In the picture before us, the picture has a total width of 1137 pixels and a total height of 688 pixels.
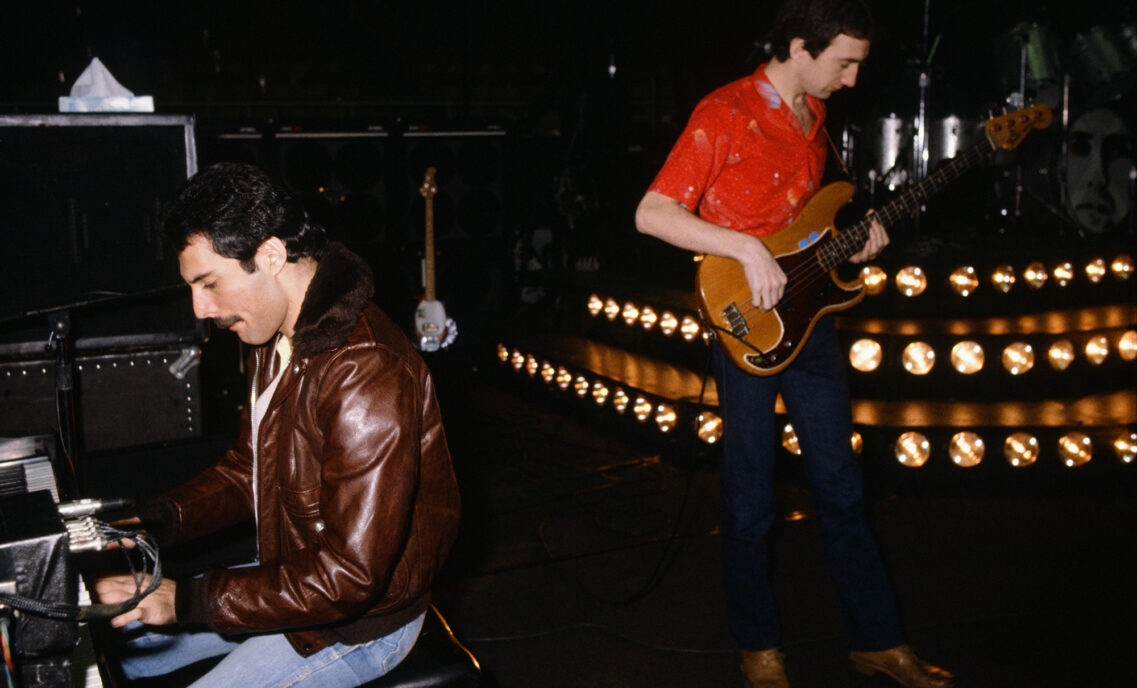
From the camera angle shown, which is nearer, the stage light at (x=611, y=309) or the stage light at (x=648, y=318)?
the stage light at (x=648, y=318)

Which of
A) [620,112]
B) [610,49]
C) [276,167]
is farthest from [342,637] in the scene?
[610,49]

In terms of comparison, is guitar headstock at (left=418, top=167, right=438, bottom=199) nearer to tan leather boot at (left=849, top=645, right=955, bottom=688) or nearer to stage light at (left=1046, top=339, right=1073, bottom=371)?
stage light at (left=1046, top=339, right=1073, bottom=371)

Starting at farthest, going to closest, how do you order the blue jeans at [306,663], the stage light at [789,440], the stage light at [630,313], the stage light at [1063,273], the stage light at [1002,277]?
the stage light at [630,313] < the stage light at [1063,273] < the stage light at [1002,277] < the stage light at [789,440] < the blue jeans at [306,663]

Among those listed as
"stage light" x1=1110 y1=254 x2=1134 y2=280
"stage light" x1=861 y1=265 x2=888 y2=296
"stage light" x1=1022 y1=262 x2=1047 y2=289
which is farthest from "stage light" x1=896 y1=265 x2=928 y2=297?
"stage light" x1=1110 y1=254 x2=1134 y2=280

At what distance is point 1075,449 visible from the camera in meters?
3.92

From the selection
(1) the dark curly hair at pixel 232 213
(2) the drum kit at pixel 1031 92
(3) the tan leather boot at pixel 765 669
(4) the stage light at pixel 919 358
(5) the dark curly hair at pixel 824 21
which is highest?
(2) the drum kit at pixel 1031 92

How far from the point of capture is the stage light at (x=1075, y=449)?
12.8 feet

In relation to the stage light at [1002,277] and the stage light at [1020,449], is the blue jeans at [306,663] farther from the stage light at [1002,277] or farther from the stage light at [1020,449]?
the stage light at [1002,277]

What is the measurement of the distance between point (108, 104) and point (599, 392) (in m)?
2.86

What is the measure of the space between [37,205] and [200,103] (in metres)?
9.47

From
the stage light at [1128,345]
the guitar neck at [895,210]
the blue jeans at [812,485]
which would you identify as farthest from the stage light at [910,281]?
the blue jeans at [812,485]

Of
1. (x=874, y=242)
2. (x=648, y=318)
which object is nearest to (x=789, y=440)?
(x=648, y=318)

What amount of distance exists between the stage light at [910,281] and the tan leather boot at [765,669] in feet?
9.43

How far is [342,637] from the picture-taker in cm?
153
